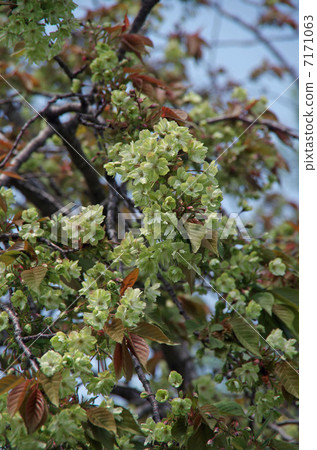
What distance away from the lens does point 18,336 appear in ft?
4.15

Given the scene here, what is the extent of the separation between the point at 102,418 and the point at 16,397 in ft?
0.71

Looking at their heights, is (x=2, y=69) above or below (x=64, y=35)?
below

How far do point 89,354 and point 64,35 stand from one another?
1.07 m

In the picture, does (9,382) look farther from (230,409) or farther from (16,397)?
(230,409)

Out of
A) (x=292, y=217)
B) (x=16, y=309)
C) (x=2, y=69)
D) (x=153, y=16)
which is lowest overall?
(x=292, y=217)

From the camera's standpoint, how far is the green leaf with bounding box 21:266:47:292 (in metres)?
1.27

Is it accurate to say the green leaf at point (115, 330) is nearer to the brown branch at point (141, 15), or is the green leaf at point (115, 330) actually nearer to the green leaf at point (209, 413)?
the green leaf at point (209, 413)

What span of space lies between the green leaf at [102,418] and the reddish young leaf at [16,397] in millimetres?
173

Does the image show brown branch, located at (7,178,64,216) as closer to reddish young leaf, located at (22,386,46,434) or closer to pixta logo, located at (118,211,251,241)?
pixta logo, located at (118,211,251,241)

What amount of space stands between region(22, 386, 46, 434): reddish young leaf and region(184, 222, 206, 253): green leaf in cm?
50

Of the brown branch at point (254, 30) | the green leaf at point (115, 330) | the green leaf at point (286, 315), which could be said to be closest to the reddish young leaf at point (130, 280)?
the green leaf at point (115, 330)

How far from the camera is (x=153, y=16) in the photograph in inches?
164

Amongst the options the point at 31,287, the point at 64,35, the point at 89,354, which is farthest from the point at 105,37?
the point at 89,354

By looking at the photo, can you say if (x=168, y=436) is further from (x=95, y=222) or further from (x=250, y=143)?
(x=250, y=143)
